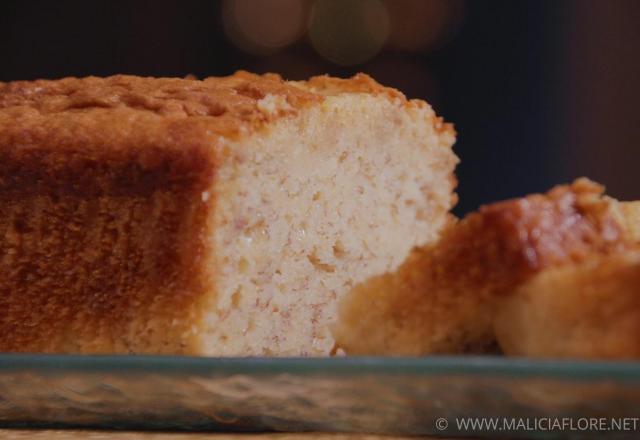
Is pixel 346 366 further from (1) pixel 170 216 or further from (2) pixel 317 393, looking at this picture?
(1) pixel 170 216

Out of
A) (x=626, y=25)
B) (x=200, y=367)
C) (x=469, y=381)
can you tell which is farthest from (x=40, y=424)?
(x=626, y=25)

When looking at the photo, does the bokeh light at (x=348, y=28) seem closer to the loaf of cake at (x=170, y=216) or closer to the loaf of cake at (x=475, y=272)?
the loaf of cake at (x=170, y=216)

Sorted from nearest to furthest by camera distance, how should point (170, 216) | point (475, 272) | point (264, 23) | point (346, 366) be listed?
point (346, 366) < point (475, 272) < point (170, 216) < point (264, 23)

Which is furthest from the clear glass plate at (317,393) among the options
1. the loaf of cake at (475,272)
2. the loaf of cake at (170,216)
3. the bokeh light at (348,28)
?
the bokeh light at (348,28)

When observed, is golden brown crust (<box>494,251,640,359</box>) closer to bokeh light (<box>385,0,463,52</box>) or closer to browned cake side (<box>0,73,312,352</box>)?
browned cake side (<box>0,73,312,352</box>)

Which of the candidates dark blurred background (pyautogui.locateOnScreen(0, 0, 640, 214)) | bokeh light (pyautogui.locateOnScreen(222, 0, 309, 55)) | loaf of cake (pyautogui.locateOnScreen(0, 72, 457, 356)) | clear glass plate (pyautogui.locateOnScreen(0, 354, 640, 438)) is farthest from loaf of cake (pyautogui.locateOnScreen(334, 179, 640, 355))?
bokeh light (pyautogui.locateOnScreen(222, 0, 309, 55))

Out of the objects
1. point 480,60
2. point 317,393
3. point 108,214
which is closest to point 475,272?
point 317,393

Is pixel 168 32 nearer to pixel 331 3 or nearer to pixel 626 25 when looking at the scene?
pixel 331 3
